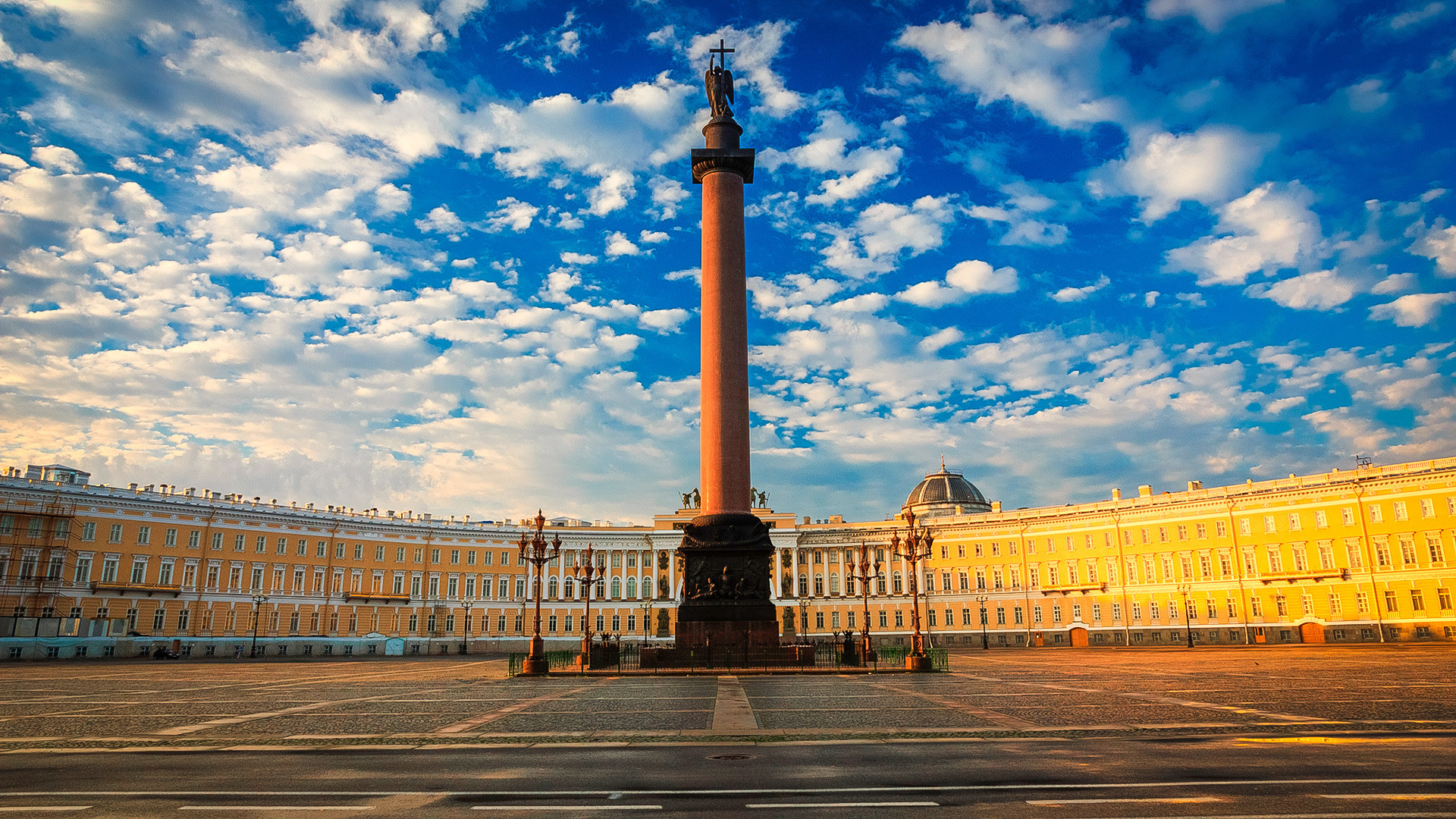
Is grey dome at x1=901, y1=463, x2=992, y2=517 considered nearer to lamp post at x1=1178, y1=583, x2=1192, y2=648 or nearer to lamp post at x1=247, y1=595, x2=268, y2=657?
lamp post at x1=1178, y1=583, x2=1192, y2=648

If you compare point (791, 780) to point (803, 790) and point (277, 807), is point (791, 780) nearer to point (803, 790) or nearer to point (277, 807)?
point (803, 790)

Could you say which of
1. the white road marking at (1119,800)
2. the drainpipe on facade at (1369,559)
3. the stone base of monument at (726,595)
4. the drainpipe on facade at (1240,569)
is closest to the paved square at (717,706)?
the stone base of monument at (726,595)

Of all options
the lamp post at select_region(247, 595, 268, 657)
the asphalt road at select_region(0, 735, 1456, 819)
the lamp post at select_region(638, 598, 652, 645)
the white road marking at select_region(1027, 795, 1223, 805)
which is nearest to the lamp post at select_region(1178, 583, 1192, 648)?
the lamp post at select_region(638, 598, 652, 645)

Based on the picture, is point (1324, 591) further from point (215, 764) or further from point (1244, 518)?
point (215, 764)

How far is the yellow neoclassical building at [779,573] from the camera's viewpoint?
71375 mm

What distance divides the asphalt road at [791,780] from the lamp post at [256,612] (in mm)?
73162

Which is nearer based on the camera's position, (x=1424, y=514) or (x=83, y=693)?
(x=83, y=693)

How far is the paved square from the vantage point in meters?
16.5

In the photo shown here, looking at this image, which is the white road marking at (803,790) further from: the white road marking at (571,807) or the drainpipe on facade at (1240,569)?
the drainpipe on facade at (1240,569)

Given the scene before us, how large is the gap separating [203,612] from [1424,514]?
107040 mm

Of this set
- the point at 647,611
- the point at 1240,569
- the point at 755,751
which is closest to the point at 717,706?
the point at 755,751

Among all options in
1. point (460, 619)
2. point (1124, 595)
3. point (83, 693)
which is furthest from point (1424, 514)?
point (460, 619)

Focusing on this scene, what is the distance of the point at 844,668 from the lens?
36156 mm

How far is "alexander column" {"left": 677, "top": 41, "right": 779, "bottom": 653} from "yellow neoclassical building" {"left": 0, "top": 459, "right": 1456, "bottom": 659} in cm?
1414
